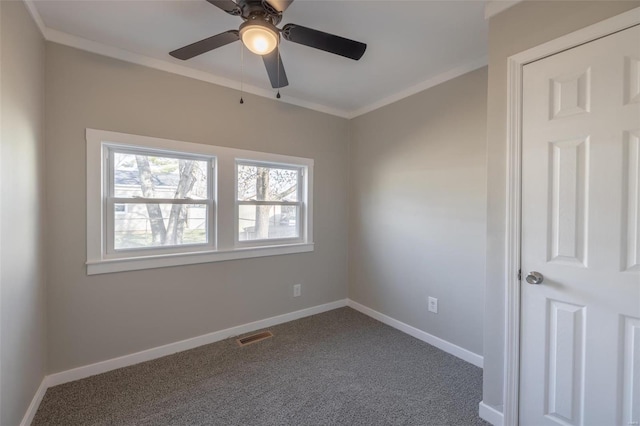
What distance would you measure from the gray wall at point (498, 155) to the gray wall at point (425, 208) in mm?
664

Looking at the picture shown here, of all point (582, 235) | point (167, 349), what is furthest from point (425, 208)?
point (167, 349)

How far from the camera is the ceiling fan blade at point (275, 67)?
171 centimetres

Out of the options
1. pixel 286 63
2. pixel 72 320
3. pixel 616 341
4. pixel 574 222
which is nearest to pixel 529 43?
pixel 574 222

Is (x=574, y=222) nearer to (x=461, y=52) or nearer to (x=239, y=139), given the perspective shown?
(x=461, y=52)

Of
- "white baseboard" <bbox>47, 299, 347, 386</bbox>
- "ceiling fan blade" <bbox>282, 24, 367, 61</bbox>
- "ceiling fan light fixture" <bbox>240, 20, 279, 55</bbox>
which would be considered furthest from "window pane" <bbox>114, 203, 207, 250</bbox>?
"ceiling fan blade" <bbox>282, 24, 367, 61</bbox>

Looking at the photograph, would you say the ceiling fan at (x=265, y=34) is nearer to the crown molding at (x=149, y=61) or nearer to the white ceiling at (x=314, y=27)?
the white ceiling at (x=314, y=27)

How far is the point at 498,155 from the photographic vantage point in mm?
1608

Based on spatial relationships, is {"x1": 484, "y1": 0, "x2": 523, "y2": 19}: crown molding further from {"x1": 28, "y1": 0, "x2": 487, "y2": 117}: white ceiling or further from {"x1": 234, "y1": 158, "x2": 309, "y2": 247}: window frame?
{"x1": 234, "y1": 158, "x2": 309, "y2": 247}: window frame

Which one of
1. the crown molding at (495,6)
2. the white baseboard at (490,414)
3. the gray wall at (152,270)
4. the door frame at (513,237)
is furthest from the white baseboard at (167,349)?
the crown molding at (495,6)

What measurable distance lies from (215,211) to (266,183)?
2.16 feet

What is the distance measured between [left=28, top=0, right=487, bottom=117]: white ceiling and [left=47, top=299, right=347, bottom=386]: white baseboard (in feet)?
7.93

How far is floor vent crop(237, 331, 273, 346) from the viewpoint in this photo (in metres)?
2.62

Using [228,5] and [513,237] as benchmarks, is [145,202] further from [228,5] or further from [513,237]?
[513,237]

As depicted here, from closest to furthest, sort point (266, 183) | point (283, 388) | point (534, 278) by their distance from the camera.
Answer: point (534, 278) < point (283, 388) < point (266, 183)
